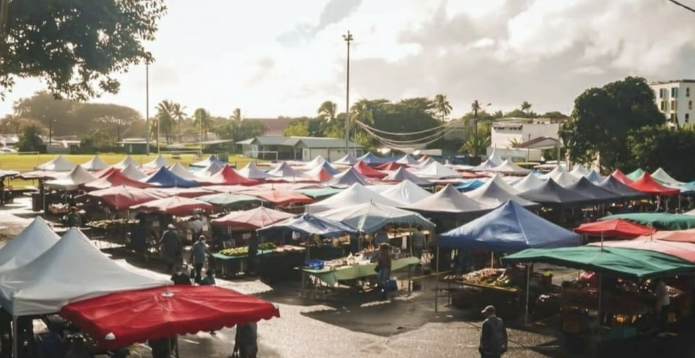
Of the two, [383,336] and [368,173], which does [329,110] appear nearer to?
[368,173]

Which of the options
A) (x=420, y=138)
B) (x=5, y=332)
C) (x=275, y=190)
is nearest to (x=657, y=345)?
(x=5, y=332)

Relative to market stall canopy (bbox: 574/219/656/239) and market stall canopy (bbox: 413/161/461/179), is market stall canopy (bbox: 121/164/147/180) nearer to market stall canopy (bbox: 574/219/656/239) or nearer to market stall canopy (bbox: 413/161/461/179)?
market stall canopy (bbox: 413/161/461/179)

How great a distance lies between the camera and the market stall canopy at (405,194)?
24797 mm

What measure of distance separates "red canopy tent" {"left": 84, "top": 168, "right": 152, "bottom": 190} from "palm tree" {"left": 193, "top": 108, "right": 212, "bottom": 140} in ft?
368

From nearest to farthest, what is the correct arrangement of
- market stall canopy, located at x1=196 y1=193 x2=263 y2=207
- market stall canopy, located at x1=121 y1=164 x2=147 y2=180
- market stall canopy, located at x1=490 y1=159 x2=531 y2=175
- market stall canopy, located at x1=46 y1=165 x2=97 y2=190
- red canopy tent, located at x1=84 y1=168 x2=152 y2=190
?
1. market stall canopy, located at x1=196 y1=193 x2=263 y2=207
2. red canopy tent, located at x1=84 y1=168 x2=152 y2=190
3. market stall canopy, located at x1=46 y1=165 x2=97 y2=190
4. market stall canopy, located at x1=121 y1=164 x2=147 y2=180
5. market stall canopy, located at x1=490 y1=159 x2=531 y2=175

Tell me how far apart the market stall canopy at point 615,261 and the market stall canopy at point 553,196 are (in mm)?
12247

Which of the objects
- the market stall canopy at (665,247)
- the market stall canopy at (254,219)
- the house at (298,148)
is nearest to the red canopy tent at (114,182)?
the market stall canopy at (254,219)

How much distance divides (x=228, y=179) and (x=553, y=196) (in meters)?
16.0

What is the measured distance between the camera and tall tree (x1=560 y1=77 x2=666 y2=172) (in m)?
51.0

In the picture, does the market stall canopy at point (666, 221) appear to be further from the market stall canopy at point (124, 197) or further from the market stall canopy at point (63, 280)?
the market stall canopy at point (124, 197)

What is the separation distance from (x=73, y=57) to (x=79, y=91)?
2.12 m

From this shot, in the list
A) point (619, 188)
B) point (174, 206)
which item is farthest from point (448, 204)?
point (619, 188)

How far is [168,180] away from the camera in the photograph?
3206 centimetres

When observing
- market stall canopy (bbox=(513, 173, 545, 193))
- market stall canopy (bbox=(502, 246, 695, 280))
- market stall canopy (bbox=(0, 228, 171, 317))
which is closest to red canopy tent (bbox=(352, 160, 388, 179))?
market stall canopy (bbox=(513, 173, 545, 193))
